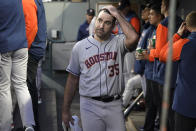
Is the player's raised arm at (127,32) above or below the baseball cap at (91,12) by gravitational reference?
below

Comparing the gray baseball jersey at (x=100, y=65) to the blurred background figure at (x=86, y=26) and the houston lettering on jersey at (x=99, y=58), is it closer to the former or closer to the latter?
the houston lettering on jersey at (x=99, y=58)

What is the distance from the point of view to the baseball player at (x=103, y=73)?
3.42 metres

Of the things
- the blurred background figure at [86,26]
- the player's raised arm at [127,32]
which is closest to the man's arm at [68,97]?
the player's raised arm at [127,32]

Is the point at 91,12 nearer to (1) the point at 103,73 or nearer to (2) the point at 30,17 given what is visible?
(2) the point at 30,17

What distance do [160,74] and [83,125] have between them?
1646mm

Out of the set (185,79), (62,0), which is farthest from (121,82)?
(62,0)

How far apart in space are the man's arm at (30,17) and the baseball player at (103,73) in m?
1.06

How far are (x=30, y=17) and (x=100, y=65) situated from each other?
136 centimetres

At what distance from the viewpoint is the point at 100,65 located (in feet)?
11.3

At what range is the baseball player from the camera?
3420 mm

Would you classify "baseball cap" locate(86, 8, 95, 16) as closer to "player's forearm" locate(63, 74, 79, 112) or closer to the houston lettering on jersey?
"player's forearm" locate(63, 74, 79, 112)

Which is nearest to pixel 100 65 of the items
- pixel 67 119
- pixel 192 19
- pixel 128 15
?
pixel 67 119

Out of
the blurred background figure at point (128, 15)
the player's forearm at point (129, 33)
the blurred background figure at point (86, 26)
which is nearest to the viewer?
the player's forearm at point (129, 33)

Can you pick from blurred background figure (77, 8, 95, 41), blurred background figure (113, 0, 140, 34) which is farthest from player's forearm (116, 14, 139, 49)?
blurred background figure (77, 8, 95, 41)
